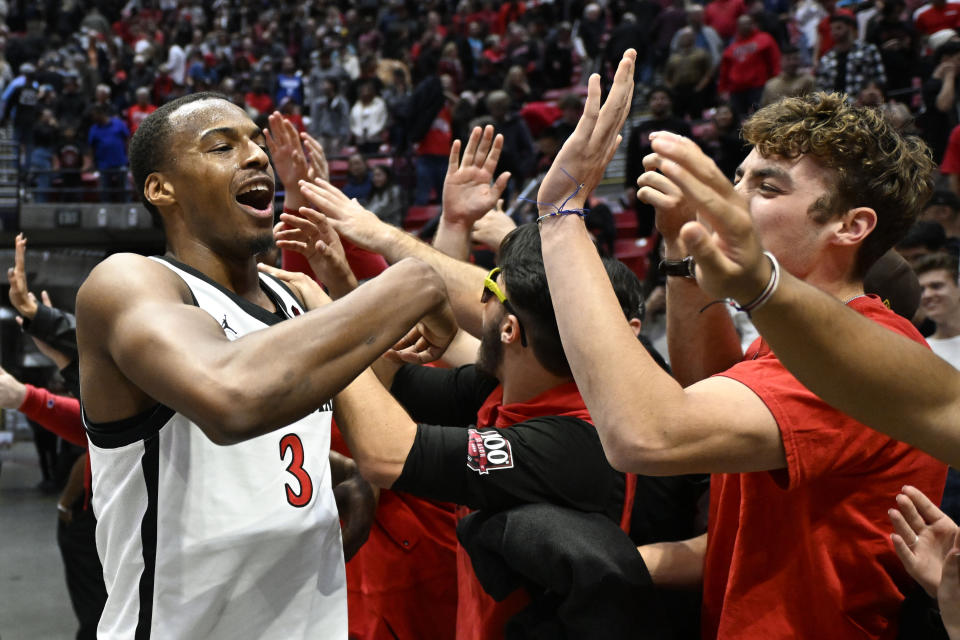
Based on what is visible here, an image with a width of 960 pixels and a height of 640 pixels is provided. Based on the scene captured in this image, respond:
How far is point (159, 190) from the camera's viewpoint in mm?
2178

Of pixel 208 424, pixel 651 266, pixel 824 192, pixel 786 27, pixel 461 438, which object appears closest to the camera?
pixel 208 424

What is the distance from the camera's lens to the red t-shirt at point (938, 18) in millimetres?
9805

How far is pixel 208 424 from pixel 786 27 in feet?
39.0

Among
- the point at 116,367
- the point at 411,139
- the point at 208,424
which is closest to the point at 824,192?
the point at 208,424

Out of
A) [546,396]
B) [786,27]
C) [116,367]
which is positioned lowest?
[786,27]

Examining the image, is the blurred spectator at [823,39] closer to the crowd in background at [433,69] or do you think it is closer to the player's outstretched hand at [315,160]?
the crowd in background at [433,69]

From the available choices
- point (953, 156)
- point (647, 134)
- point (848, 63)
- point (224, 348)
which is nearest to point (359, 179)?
point (647, 134)

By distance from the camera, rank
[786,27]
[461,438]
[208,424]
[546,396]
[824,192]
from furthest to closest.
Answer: [786,27], [546,396], [461,438], [824,192], [208,424]

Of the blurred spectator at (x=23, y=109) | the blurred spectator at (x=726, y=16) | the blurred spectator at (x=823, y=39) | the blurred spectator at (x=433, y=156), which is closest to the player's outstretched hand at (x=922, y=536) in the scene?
the blurred spectator at (x=823, y=39)

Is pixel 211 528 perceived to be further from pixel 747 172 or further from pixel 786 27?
pixel 786 27

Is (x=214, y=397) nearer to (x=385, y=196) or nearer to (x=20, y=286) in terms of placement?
(x=20, y=286)

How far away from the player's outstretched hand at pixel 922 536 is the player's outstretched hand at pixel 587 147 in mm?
813

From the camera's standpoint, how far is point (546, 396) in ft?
8.02

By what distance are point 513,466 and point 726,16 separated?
11.4 m
